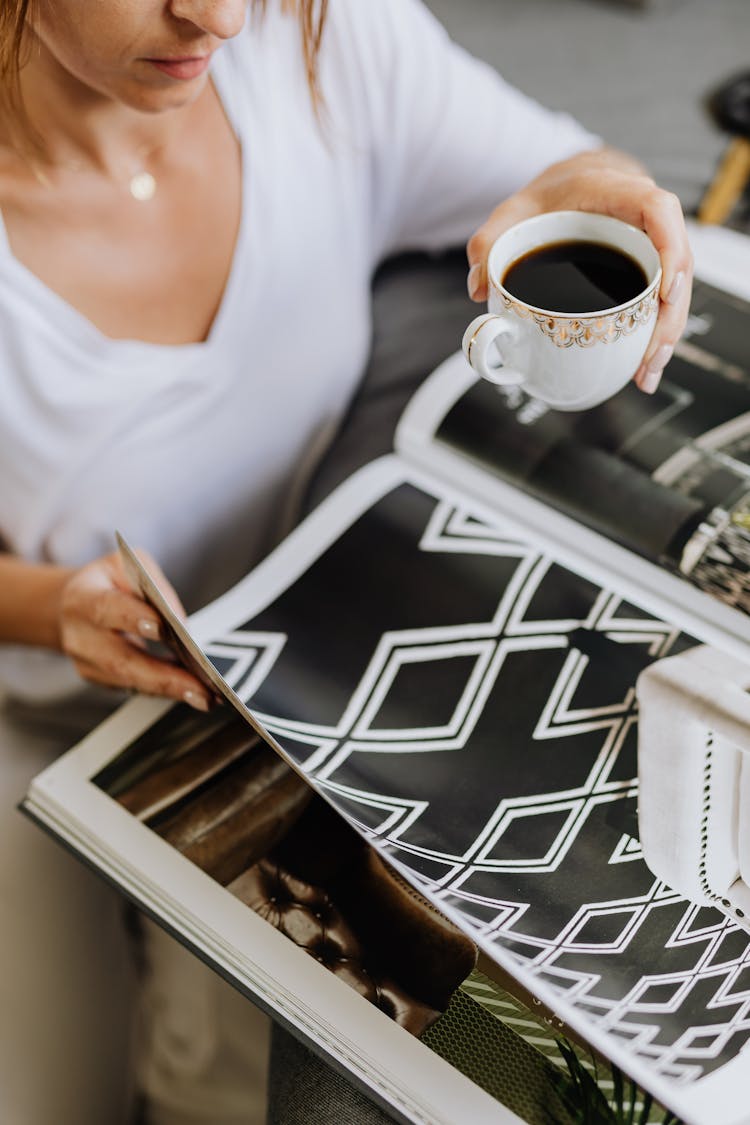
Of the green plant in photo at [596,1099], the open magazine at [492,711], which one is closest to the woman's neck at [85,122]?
the open magazine at [492,711]

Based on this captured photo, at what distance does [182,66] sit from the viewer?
59cm

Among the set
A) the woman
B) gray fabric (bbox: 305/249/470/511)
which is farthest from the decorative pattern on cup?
gray fabric (bbox: 305/249/470/511)

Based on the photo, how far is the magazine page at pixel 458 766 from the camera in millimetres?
494

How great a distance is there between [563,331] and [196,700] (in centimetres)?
29

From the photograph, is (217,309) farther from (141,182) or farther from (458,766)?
(458,766)

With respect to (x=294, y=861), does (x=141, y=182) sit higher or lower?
higher

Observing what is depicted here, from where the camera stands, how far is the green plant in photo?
499mm

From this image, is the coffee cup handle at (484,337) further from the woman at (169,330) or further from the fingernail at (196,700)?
the fingernail at (196,700)

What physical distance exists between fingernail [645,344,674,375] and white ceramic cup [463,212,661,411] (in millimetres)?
13

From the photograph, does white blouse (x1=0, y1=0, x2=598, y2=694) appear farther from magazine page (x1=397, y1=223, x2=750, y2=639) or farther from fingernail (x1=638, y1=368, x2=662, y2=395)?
fingernail (x1=638, y1=368, x2=662, y2=395)

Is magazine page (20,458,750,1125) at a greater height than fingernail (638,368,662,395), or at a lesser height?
lesser

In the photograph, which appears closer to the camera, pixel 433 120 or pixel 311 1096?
pixel 311 1096

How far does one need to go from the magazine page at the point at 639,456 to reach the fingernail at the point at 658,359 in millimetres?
116

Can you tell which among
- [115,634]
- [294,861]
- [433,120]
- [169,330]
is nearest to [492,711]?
[294,861]
